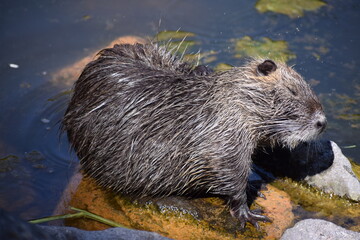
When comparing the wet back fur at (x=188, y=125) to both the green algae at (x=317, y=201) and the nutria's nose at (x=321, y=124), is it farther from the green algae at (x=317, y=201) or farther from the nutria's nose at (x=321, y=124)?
the green algae at (x=317, y=201)

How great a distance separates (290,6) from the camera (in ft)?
23.0

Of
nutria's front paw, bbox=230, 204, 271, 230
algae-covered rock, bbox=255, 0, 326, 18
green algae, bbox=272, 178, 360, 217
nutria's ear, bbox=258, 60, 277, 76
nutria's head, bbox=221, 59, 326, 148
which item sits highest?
algae-covered rock, bbox=255, 0, 326, 18

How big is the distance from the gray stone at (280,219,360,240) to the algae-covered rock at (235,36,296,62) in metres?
2.82

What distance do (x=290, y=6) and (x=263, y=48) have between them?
45.6 inches

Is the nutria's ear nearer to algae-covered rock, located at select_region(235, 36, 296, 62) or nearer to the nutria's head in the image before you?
the nutria's head

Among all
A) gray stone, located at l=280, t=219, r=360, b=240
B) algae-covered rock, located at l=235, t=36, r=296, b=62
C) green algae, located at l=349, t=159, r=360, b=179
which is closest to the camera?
gray stone, located at l=280, t=219, r=360, b=240

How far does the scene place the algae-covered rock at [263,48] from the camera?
240 inches

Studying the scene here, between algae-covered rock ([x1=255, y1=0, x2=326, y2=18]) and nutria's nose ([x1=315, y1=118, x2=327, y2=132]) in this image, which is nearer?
nutria's nose ([x1=315, y1=118, x2=327, y2=132])

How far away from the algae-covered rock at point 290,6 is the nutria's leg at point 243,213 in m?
3.68

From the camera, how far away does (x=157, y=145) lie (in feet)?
12.9

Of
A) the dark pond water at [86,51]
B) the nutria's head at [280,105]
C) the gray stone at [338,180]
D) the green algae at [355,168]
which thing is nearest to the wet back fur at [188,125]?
the nutria's head at [280,105]

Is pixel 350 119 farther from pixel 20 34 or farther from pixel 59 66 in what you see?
pixel 20 34

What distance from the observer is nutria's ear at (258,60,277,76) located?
12.9 ft

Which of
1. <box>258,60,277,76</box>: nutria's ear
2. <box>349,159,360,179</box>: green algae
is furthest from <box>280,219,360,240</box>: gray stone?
<box>258,60,277,76</box>: nutria's ear
